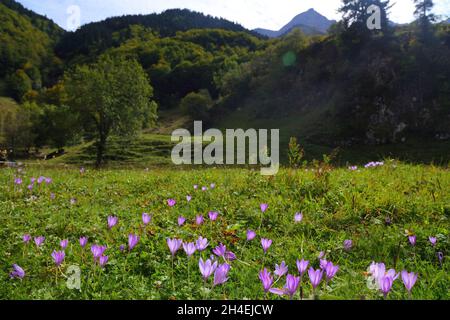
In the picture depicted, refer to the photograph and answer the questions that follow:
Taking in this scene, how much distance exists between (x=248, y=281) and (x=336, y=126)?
4588 cm

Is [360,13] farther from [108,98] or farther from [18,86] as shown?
[18,86]

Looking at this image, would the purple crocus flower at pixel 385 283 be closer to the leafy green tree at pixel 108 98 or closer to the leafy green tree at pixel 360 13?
the leafy green tree at pixel 108 98

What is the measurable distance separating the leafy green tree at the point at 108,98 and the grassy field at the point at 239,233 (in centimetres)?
2678

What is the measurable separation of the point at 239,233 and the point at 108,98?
100 feet

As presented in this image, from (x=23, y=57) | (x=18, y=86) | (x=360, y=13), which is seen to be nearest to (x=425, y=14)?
(x=360, y=13)

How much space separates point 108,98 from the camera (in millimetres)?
31969

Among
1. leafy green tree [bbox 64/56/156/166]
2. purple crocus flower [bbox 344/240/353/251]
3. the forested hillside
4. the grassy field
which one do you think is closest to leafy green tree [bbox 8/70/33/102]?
the forested hillside

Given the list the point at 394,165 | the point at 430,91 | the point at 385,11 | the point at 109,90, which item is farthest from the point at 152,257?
the point at 385,11

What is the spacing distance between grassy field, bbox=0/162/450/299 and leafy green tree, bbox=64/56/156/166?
26781 mm

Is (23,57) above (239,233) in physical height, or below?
above

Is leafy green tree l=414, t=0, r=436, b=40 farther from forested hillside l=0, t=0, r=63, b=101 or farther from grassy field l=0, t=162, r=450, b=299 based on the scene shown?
forested hillside l=0, t=0, r=63, b=101

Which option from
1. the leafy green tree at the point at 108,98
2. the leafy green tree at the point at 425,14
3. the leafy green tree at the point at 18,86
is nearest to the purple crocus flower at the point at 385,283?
the leafy green tree at the point at 108,98

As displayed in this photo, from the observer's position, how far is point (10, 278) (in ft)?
9.89

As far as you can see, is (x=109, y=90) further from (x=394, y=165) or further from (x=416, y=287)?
(x=416, y=287)
